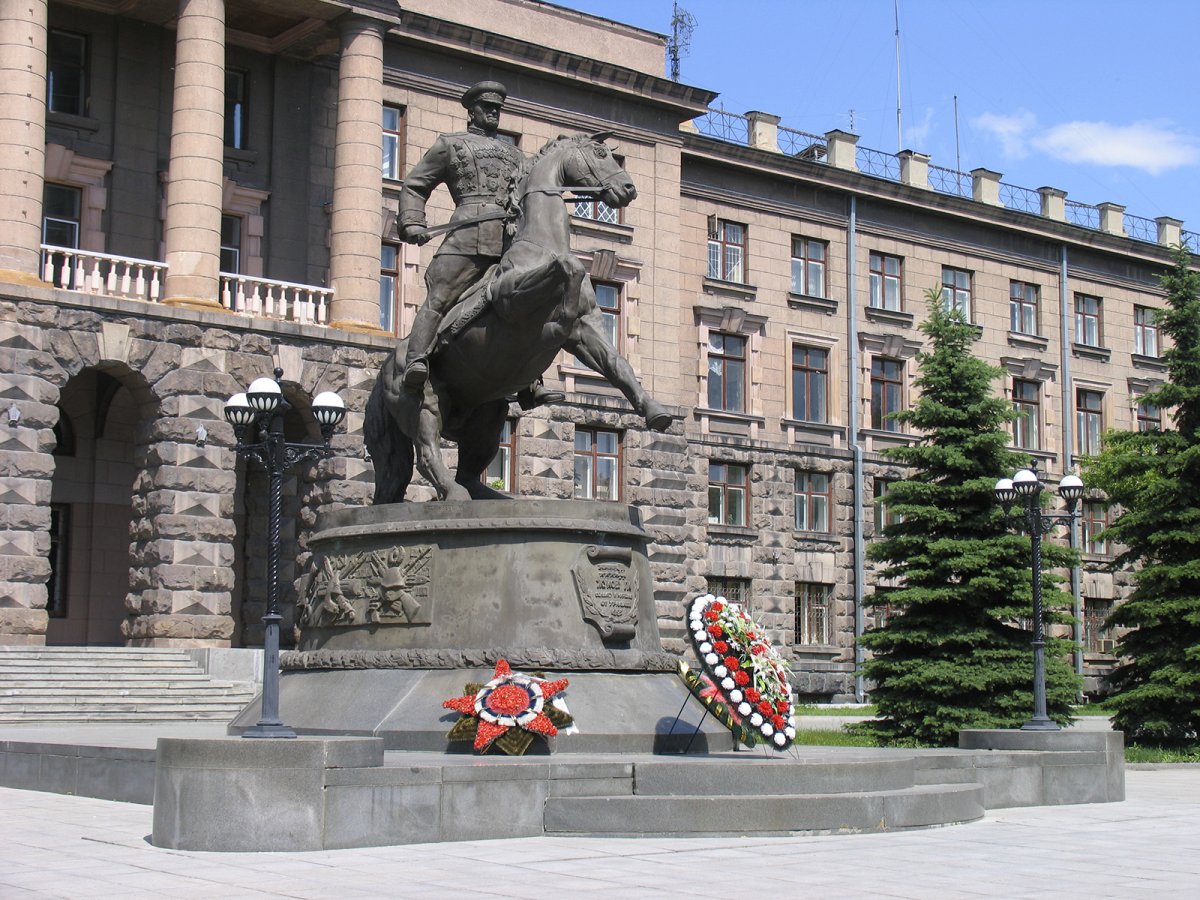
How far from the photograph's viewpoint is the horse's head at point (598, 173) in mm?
14391

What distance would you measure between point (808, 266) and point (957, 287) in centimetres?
608

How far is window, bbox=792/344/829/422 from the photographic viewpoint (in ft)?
151

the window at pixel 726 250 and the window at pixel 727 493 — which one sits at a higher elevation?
the window at pixel 726 250

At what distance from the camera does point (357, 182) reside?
34.6 metres

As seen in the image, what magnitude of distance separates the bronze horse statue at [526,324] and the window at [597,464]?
24.5 m

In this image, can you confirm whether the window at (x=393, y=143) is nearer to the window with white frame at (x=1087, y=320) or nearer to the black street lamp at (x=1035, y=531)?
the black street lamp at (x=1035, y=531)

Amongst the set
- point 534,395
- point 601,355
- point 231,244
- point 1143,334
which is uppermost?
point 1143,334

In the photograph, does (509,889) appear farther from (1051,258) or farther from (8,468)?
(1051,258)

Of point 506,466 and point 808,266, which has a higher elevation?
point 808,266

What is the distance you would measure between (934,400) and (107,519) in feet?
57.4

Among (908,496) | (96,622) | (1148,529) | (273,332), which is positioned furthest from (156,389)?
(1148,529)

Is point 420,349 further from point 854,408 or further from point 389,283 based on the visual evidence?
point 854,408

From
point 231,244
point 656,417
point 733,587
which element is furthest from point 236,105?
point 656,417

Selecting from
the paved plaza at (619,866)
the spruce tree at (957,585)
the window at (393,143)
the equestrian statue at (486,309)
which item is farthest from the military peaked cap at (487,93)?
the window at (393,143)
